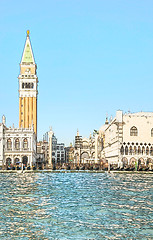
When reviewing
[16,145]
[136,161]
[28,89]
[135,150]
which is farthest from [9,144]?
[136,161]

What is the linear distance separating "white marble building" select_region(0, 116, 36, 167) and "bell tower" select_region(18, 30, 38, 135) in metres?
13.4

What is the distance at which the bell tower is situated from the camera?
100 meters

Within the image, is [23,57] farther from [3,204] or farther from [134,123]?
[3,204]

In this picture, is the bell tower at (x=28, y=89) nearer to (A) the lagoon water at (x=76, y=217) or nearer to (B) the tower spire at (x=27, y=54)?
(B) the tower spire at (x=27, y=54)

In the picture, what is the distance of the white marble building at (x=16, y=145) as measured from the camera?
84.4m

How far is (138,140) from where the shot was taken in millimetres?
76375

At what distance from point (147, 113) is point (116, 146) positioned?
12.5 m

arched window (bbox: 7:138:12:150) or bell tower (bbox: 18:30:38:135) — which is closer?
arched window (bbox: 7:138:12:150)

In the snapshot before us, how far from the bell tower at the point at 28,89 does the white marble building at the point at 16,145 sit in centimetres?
1338

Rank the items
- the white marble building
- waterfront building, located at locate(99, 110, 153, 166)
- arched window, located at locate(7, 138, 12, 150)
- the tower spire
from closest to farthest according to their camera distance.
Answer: waterfront building, located at locate(99, 110, 153, 166) → the white marble building → arched window, located at locate(7, 138, 12, 150) → the tower spire

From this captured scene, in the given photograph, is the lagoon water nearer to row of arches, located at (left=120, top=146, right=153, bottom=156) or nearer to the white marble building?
row of arches, located at (left=120, top=146, right=153, bottom=156)

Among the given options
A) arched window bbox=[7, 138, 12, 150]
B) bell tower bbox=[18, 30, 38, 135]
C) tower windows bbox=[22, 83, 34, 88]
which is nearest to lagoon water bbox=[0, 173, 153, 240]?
arched window bbox=[7, 138, 12, 150]

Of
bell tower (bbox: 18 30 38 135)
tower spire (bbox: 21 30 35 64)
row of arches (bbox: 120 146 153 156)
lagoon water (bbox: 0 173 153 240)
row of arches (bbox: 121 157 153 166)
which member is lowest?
lagoon water (bbox: 0 173 153 240)

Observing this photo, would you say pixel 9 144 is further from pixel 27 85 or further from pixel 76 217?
pixel 76 217
